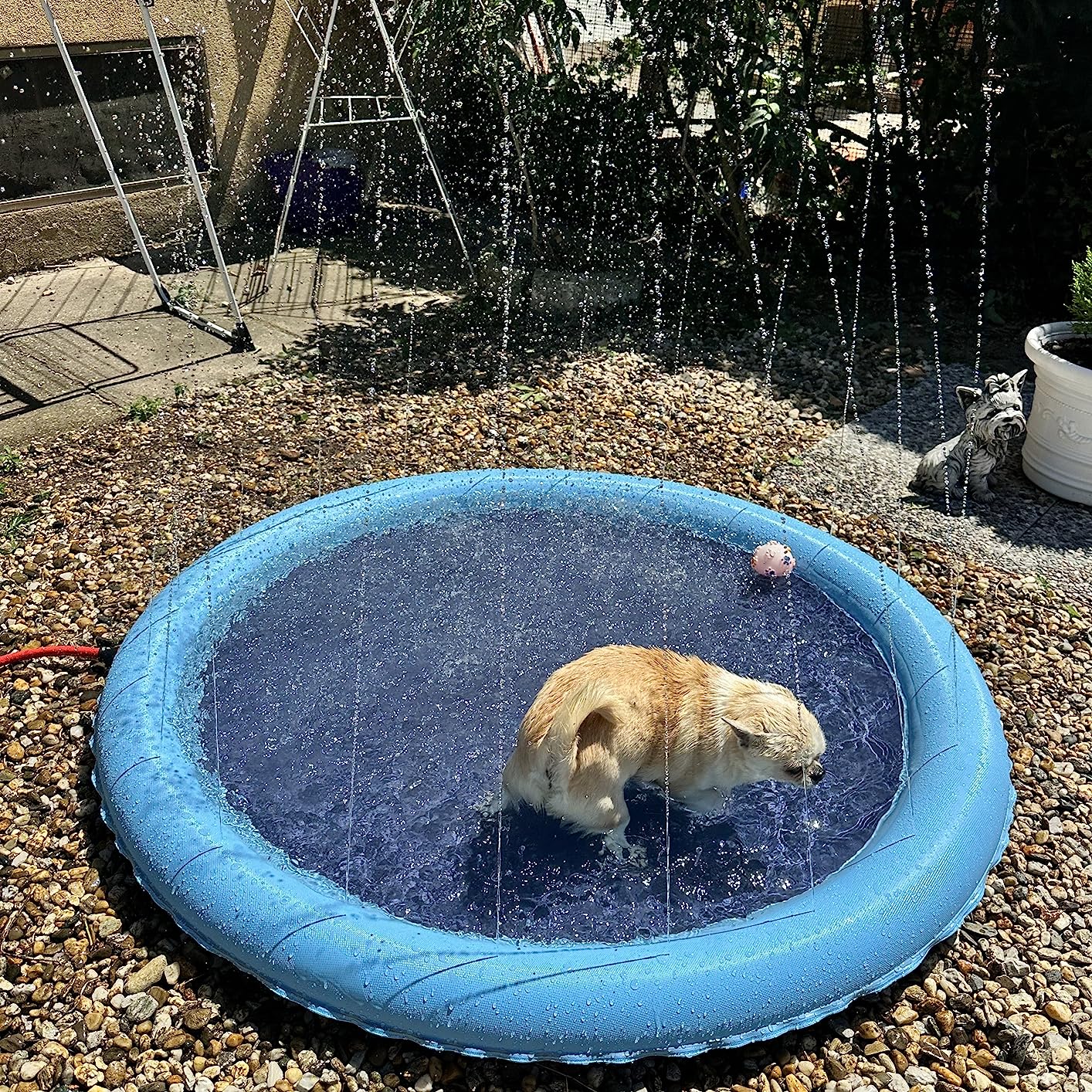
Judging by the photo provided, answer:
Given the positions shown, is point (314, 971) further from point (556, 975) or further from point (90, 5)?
point (90, 5)

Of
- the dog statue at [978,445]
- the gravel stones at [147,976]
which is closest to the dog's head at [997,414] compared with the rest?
the dog statue at [978,445]

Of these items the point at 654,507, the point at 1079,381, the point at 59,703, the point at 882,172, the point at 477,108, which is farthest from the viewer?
the point at 477,108

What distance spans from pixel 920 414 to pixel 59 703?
6230 mm

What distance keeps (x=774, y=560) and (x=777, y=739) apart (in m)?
1.80

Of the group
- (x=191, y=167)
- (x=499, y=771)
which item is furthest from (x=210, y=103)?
(x=499, y=771)

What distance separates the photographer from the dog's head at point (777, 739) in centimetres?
368

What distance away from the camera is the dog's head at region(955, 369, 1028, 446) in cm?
627

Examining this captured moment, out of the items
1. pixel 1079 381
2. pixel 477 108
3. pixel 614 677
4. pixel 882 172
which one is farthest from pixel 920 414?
pixel 477 108

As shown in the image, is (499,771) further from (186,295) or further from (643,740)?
(186,295)

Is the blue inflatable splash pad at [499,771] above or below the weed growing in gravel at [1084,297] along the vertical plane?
below

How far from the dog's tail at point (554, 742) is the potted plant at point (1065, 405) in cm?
444

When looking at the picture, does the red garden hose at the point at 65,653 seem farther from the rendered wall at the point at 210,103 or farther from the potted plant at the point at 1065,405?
the rendered wall at the point at 210,103

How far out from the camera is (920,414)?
7.76 metres

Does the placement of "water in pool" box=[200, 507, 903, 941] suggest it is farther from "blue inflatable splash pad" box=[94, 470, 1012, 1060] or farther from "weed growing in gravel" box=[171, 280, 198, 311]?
"weed growing in gravel" box=[171, 280, 198, 311]
